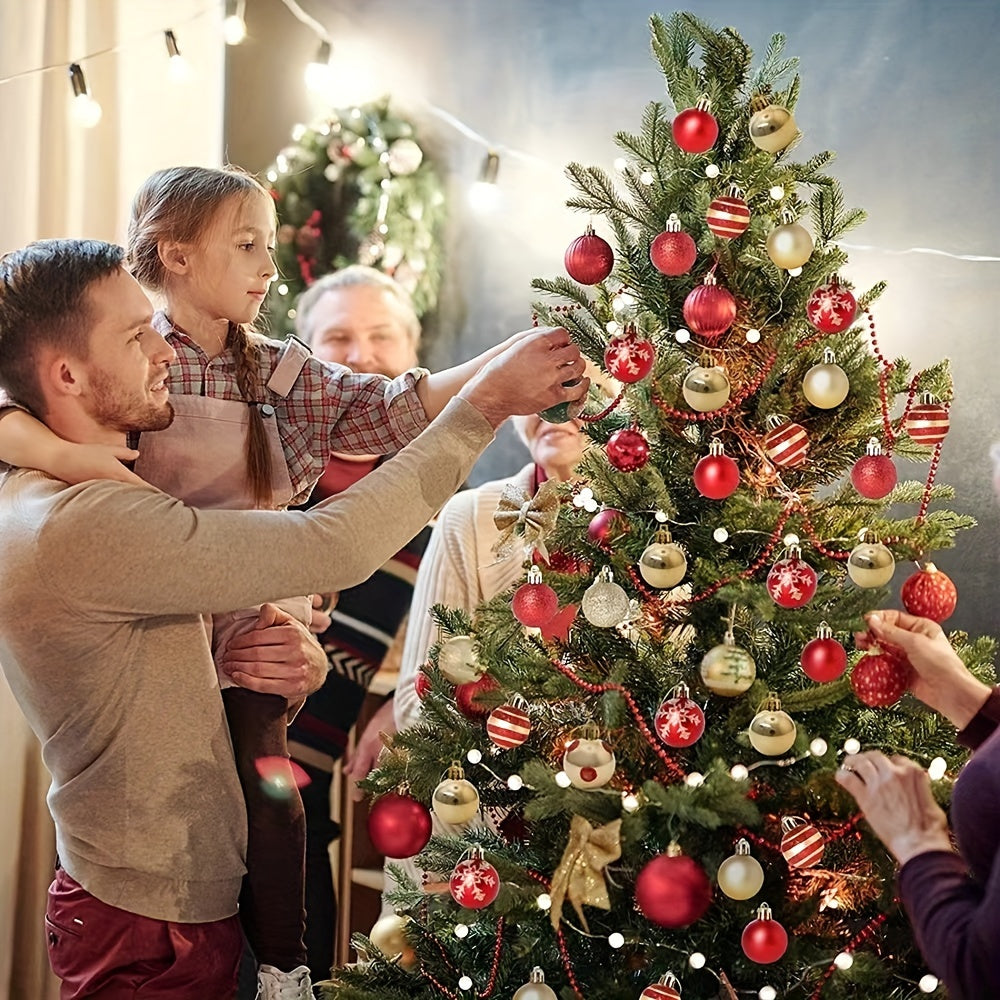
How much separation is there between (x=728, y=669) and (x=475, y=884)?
0.41 meters

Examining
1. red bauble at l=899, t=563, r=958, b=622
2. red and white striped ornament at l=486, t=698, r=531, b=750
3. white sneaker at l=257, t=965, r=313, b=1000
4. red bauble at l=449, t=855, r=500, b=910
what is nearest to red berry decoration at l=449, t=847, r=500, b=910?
red bauble at l=449, t=855, r=500, b=910

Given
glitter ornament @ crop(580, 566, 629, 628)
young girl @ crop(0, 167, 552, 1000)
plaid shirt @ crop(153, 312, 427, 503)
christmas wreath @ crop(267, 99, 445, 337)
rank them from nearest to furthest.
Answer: glitter ornament @ crop(580, 566, 629, 628), young girl @ crop(0, 167, 552, 1000), plaid shirt @ crop(153, 312, 427, 503), christmas wreath @ crop(267, 99, 445, 337)

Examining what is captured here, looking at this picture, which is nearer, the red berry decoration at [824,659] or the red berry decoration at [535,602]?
the red berry decoration at [824,659]

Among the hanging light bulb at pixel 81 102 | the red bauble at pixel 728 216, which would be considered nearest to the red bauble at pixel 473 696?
the red bauble at pixel 728 216

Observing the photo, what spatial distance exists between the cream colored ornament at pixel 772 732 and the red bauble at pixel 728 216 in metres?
0.57

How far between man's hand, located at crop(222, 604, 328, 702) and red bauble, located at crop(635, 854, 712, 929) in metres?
0.61

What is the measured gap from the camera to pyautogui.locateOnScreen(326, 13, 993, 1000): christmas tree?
4.99 ft

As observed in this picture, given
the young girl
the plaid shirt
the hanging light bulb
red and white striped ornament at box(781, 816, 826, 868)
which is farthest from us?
the hanging light bulb

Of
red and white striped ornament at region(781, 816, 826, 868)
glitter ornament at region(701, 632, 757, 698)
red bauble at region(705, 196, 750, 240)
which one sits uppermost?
red bauble at region(705, 196, 750, 240)

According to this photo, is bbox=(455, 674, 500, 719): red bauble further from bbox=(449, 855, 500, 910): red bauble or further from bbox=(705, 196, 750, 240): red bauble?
bbox=(705, 196, 750, 240): red bauble

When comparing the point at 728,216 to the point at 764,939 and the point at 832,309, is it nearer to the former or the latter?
the point at 832,309

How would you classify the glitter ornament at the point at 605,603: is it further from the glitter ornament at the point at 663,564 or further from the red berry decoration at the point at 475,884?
the red berry decoration at the point at 475,884

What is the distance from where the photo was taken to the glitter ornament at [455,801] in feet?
5.21

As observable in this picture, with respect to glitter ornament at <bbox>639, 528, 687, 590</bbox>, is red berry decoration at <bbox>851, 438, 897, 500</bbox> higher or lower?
higher
